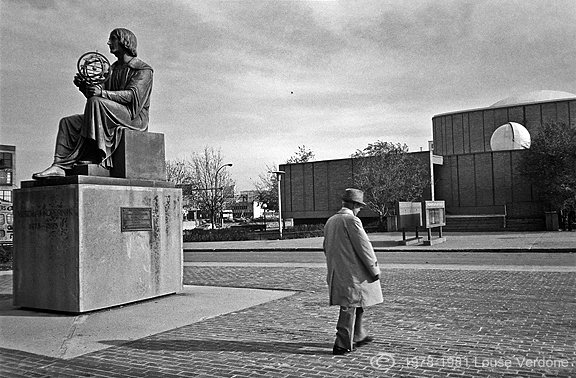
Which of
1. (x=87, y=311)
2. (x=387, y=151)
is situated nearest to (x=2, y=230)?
(x=387, y=151)

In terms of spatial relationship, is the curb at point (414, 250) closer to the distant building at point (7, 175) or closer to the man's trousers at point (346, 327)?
the man's trousers at point (346, 327)

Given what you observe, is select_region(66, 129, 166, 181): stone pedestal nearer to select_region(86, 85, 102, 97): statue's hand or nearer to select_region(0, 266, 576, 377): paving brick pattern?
select_region(86, 85, 102, 97): statue's hand

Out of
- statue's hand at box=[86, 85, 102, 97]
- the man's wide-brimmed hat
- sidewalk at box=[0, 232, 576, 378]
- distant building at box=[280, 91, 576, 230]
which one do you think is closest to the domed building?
distant building at box=[280, 91, 576, 230]

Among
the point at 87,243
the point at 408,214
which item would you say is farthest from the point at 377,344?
the point at 408,214

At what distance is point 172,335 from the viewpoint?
7465 millimetres

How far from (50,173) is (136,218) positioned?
148 centimetres

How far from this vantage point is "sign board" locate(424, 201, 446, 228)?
24266mm

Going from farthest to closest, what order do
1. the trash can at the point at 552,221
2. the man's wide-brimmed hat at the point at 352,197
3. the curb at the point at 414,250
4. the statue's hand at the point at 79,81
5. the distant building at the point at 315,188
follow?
the distant building at the point at 315,188, the trash can at the point at 552,221, the curb at the point at 414,250, the statue's hand at the point at 79,81, the man's wide-brimmed hat at the point at 352,197

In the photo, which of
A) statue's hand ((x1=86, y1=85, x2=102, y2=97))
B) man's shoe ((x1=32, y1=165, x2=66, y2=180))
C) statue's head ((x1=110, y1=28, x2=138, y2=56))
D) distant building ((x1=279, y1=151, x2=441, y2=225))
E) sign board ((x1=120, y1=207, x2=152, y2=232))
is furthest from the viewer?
distant building ((x1=279, y1=151, x2=441, y2=225))

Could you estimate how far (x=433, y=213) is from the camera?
2538cm

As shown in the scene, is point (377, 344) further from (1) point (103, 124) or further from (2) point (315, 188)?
(2) point (315, 188)

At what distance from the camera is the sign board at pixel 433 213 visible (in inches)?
955

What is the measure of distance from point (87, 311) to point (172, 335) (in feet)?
6.65

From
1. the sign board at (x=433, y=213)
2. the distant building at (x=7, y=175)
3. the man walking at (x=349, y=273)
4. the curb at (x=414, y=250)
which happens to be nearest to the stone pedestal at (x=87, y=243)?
the man walking at (x=349, y=273)
